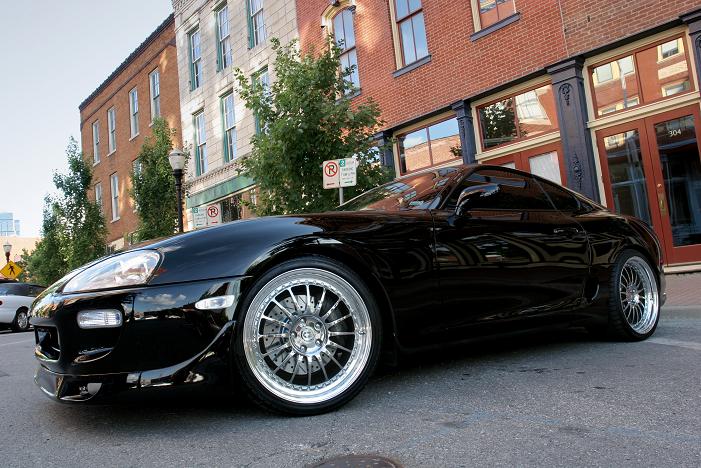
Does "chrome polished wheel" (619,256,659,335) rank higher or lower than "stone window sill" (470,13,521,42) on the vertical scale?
lower

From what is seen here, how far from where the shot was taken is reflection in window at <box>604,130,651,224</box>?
894cm

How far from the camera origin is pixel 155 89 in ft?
77.5

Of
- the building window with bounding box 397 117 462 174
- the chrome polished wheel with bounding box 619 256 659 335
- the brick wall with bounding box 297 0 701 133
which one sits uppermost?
the brick wall with bounding box 297 0 701 133

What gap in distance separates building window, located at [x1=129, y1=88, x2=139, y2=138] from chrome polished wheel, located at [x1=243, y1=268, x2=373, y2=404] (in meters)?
24.3

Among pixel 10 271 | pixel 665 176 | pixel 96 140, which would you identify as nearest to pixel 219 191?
pixel 10 271

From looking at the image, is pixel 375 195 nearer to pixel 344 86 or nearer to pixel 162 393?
pixel 162 393

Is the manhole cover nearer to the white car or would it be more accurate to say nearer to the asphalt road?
the asphalt road

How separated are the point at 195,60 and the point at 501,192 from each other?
1998 cm

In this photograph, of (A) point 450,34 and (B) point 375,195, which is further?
(A) point 450,34

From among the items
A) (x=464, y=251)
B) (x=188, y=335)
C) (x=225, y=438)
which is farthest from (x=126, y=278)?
(x=464, y=251)

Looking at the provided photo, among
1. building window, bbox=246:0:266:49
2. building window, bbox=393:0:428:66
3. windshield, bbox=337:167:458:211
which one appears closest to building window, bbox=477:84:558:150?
building window, bbox=393:0:428:66

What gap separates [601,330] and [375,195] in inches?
77.5

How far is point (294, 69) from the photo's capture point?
859 cm

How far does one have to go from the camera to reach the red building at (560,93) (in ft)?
28.0
